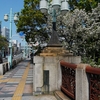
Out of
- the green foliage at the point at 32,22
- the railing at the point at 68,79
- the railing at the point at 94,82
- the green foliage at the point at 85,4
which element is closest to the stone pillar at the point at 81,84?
the railing at the point at 94,82

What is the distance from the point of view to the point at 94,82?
15.7ft

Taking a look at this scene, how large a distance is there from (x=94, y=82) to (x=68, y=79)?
6.49 ft

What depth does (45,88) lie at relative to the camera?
25.1ft

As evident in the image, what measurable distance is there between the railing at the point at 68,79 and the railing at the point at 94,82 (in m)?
0.98

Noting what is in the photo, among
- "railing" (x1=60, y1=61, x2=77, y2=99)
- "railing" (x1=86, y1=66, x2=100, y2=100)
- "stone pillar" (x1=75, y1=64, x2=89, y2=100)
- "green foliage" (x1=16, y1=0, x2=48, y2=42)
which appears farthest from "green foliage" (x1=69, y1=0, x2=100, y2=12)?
"railing" (x1=86, y1=66, x2=100, y2=100)

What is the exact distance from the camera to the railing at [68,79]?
6.22m

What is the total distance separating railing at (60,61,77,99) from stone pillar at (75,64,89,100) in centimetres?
45

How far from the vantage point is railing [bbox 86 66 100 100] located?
4.56 metres

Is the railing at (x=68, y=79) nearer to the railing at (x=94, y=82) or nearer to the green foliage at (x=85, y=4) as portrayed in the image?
the railing at (x=94, y=82)

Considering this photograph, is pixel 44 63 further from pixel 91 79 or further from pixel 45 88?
pixel 91 79

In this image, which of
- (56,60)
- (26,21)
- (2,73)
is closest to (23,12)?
(26,21)

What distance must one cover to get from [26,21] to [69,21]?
741 cm

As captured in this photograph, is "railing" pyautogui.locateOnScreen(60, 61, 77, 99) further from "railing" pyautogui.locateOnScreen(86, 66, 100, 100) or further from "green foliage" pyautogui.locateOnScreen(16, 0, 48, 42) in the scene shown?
"green foliage" pyautogui.locateOnScreen(16, 0, 48, 42)

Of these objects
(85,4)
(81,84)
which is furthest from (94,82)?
(85,4)
